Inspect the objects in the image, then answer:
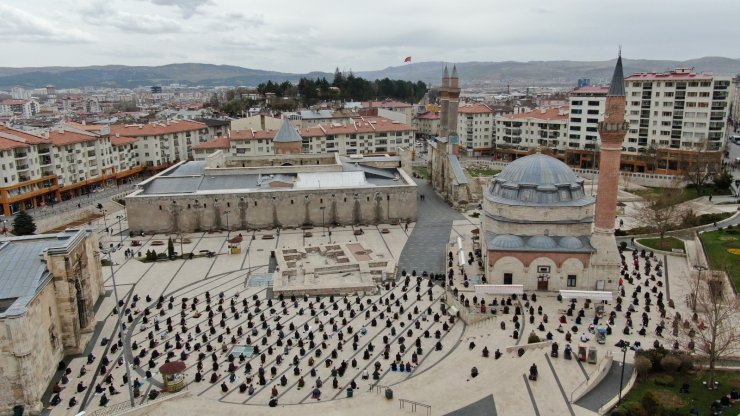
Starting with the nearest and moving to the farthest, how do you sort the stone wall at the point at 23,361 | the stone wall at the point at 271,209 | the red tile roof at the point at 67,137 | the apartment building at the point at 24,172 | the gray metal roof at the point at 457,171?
the stone wall at the point at 23,361 → the stone wall at the point at 271,209 → the apartment building at the point at 24,172 → the gray metal roof at the point at 457,171 → the red tile roof at the point at 67,137

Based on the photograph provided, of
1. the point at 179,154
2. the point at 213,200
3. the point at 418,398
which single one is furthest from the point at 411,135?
the point at 418,398

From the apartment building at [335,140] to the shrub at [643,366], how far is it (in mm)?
62052

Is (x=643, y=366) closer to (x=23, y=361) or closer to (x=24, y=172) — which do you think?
(x=23, y=361)

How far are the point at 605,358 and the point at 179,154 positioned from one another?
78.7 m

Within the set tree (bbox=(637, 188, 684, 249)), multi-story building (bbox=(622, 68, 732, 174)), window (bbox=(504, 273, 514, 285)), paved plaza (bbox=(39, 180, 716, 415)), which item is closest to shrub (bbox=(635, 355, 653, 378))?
paved plaza (bbox=(39, 180, 716, 415))

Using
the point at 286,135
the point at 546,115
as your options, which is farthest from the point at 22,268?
the point at 546,115

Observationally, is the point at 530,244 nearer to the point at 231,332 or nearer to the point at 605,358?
the point at 605,358

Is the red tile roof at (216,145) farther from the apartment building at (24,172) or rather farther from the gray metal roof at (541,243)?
the gray metal roof at (541,243)

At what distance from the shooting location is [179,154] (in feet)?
300

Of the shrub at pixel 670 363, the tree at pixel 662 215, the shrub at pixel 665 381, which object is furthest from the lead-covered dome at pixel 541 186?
the shrub at pixel 665 381

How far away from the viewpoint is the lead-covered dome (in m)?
39.0

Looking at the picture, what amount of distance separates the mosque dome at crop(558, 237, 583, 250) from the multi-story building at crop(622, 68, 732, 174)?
41.4 metres

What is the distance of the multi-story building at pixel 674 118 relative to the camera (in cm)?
7131

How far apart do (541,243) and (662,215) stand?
1639cm
